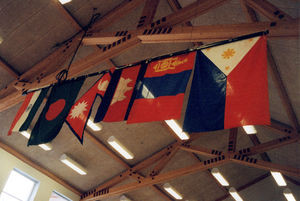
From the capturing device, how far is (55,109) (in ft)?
20.2

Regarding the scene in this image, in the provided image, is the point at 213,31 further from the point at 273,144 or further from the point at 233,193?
the point at 233,193

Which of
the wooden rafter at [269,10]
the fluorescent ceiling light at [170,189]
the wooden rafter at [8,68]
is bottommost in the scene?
the wooden rafter at [269,10]

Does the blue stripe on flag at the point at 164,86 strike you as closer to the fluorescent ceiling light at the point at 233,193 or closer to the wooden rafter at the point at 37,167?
the wooden rafter at the point at 37,167

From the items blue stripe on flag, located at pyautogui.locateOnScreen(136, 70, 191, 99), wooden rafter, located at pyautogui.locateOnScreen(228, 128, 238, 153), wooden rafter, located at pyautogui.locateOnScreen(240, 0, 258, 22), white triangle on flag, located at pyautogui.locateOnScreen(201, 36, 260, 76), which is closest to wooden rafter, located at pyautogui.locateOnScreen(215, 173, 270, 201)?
wooden rafter, located at pyautogui.locateOnScreen(228, 128, 238, 153)

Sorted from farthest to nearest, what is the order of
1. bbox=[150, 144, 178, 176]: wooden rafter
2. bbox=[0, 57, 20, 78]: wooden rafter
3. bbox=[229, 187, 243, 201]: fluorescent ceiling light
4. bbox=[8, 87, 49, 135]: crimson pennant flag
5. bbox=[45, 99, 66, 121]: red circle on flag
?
bbox=[229, 187, 243, 201]: fluorescent ceiling light, bbox=[150, 144, 178, 176]: wooden rafter, bbox=[0, 57, 20, 78]: wooden rafter, bbox=[8, 87, 49, 135]: crimson pennant flag, bbox=[45, 99, 66, 121]: red circle on flag

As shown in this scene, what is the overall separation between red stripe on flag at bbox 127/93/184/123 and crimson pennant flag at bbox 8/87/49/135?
8.89 ft

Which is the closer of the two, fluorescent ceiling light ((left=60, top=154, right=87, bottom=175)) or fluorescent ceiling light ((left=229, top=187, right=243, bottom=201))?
fluorescent ceiling light ((left=60, top=154, right=87, bottom=175))

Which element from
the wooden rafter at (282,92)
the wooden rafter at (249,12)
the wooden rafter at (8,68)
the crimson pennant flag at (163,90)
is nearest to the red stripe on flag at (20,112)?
the wooden rafter at (8,68)

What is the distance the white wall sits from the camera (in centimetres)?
1116

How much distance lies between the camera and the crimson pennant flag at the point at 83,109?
5580 mm

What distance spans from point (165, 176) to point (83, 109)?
683 cm

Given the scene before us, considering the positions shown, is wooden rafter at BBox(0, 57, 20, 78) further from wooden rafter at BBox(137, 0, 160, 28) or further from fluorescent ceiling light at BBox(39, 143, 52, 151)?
wooden rafter at BBox(137, 0, 160, 28)

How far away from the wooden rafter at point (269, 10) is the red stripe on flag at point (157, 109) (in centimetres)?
197

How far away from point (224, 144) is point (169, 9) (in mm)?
7072
